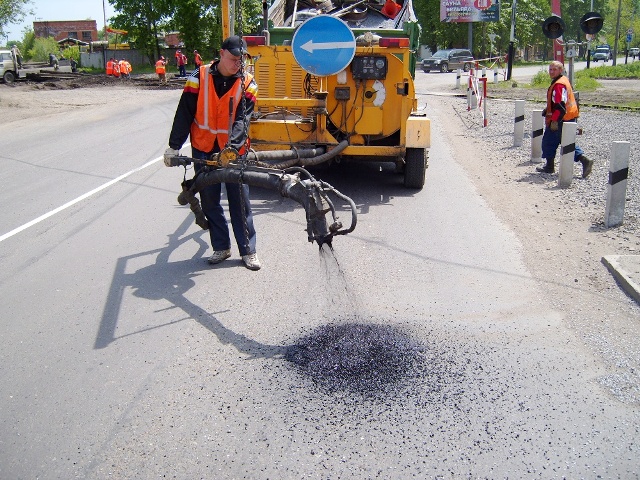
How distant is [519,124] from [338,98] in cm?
581

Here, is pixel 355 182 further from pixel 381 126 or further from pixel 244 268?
pixel 244 268

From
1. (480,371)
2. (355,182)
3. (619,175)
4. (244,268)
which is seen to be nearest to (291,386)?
(480,371)

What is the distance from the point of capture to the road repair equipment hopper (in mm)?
7918

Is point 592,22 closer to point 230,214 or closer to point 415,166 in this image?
point 415,166

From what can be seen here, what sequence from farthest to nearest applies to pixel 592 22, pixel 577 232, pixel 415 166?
pixel 592 22 < pixel 415 166 < pixel 577 232

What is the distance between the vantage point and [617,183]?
7051 mm

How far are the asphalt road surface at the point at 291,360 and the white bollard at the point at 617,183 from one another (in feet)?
3.87

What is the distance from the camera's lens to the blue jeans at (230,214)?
5750 millimetres

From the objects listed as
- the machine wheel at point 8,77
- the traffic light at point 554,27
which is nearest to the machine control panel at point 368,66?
the traffic light at point 554,27

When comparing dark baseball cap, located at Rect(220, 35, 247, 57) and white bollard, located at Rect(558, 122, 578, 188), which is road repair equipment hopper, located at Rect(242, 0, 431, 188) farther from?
dark baseball cap, located at Rect(220, 35, 247, 57)

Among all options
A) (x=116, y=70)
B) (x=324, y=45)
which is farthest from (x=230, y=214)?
(x=116, y=70)

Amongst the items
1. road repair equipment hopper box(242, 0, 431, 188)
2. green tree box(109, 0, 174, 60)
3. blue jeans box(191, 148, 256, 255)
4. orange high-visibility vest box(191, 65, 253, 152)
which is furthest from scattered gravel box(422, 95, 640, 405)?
green tree box(109, 0, 174, 60)

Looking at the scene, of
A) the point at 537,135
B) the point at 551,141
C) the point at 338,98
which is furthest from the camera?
the point at 537,135

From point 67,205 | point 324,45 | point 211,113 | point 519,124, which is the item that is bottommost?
point 67,205
